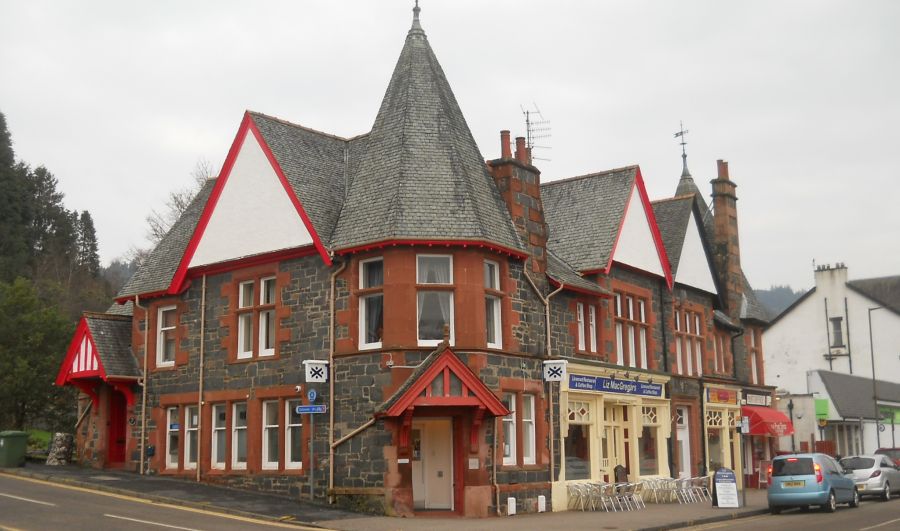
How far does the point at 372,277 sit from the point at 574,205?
9.75 meters

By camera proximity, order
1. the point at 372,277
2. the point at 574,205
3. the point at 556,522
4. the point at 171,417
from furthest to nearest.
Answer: the point at 574,205, the point at 171,417, the point at 372,277, the point at 556,522

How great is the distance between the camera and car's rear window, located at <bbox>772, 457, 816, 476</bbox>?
24.8 meters

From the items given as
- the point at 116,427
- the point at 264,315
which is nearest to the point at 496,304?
the point at 264,315

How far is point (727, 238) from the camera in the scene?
37625mm

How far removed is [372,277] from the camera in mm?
23812

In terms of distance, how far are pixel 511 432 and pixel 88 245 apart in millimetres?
70005

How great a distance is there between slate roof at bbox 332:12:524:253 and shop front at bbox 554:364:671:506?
5093 mm

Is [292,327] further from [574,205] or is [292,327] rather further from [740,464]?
[740,464]

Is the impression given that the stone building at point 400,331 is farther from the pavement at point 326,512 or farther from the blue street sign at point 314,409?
the pavement at point 326,512

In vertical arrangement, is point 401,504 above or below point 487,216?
below

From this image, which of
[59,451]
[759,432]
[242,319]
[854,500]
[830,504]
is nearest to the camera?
[830,504]

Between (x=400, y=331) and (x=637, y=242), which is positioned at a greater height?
(x=637, y=242)

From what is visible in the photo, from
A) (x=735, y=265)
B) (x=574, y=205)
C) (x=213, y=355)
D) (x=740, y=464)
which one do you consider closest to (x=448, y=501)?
(x=213, y=355)

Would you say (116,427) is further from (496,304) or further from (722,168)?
(722,168)
